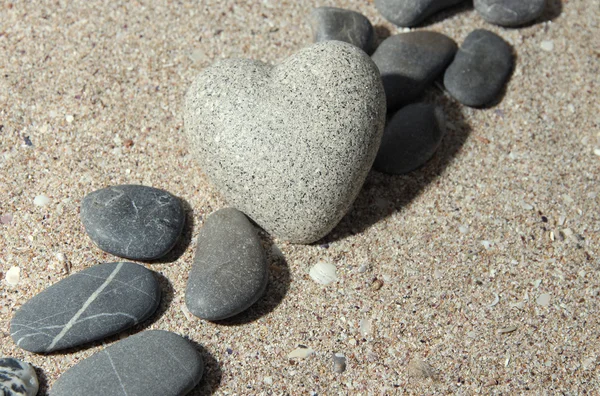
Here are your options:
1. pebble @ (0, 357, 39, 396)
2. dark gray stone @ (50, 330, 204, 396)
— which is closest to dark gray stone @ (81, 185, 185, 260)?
dark gray stone @ (50, 330, 204, 396)

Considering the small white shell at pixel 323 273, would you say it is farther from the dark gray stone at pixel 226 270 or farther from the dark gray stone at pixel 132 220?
Result: the dark gray stone at pixel 132 220

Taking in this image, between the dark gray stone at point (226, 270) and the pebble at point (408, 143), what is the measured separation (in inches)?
27.9

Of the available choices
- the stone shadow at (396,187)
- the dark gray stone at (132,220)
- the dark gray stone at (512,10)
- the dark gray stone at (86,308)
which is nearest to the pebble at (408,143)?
the stone shadow at (396,187)

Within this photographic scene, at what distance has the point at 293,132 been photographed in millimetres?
2188

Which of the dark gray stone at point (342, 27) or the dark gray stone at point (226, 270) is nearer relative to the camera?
the dark gray stone at point (226, 270)

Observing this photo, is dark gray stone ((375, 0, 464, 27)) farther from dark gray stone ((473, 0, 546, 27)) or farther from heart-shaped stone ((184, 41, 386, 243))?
heart-shaped stone ((184, 41, 386, 243))

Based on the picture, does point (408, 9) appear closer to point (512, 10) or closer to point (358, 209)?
point (512, 10)

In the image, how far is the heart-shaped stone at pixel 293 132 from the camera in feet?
7.20

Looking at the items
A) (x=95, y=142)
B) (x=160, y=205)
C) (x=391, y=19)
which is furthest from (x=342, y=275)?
(x=391, y=19)

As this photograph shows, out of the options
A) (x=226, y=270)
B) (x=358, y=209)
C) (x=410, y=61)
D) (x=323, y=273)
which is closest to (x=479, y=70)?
(x=410, y=61)

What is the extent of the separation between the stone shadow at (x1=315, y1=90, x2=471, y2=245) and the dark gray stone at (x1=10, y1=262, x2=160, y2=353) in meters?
0.74

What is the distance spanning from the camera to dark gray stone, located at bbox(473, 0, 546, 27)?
3016mm

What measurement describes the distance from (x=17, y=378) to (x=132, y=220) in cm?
68

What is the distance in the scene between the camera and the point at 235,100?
2.26 metres
